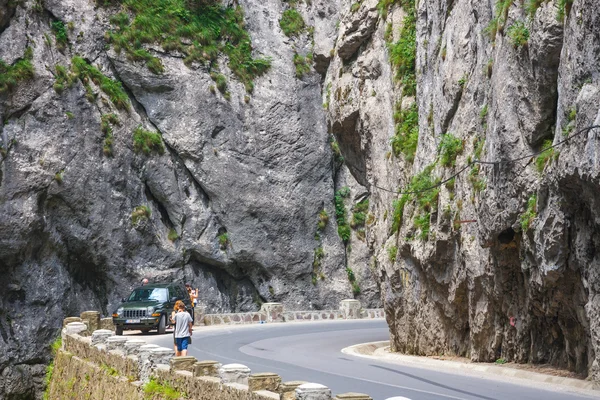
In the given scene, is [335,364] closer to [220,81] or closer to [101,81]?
[101,81]

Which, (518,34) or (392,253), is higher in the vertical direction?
(518,34)

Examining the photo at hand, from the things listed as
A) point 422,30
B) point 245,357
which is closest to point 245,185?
point 422,30

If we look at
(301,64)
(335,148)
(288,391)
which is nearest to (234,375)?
(288,391)

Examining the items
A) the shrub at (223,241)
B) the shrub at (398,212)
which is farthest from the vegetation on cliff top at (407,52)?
the shrub at (223,241)

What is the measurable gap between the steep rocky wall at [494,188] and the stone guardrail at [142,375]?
6331mm

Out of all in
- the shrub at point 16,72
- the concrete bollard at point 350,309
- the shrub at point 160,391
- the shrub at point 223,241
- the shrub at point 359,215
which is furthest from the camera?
the shrub at point 359,215

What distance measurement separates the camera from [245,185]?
45.1 meters

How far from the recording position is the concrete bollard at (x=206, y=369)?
12359 millimetres

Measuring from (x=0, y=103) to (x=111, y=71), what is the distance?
285 inches

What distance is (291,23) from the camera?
4981cm

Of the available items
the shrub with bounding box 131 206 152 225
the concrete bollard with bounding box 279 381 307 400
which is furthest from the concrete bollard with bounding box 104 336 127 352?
the shrub with bounding box 131 206 152 225

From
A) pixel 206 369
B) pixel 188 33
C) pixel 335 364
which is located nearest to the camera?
pixel 206 369

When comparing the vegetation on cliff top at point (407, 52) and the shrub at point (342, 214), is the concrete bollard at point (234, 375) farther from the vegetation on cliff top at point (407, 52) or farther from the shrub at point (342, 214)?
the shrub at point (342, 214)

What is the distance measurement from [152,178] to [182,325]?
26.9 metres
